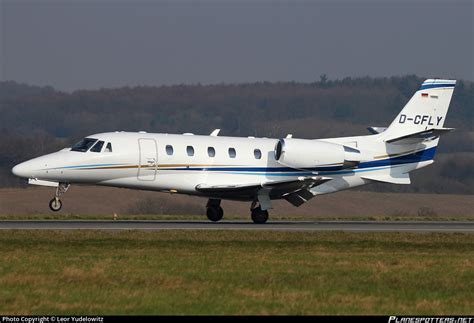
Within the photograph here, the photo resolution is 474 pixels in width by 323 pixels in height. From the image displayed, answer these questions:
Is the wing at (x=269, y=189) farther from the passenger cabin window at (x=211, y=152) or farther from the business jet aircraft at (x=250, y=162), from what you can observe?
the passenger cabin window at (x=211, y=152)

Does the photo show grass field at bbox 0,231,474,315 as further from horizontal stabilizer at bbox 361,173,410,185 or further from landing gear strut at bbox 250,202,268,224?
horizontal stabilizer at bbox 361,173,410,185

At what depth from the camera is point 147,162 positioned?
33.3 metres

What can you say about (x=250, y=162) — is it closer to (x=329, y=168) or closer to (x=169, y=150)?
(x=329, y=168)

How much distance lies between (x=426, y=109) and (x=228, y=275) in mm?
21148

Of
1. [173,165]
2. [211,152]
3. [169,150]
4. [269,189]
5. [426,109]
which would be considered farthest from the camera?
[426,109]

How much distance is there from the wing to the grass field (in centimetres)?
711

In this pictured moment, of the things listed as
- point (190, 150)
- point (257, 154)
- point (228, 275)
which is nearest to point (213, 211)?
point (257, 154)

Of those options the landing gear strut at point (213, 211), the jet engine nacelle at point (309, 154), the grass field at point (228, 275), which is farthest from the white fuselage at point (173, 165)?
the grass field at point (228, 275)

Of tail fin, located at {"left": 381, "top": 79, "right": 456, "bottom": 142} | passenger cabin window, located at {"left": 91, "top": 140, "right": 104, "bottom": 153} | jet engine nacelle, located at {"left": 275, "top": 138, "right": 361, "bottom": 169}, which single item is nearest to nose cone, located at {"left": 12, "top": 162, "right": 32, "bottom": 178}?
passenger cabin window, located at {"left": 91, "top": 140, "right": 104, "bottom": 153}

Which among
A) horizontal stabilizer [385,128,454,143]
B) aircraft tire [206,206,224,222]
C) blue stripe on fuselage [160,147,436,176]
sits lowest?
aircraft tire [206,206,224,222]

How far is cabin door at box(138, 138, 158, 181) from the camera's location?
33.3 metres

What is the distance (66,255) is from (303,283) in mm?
6062

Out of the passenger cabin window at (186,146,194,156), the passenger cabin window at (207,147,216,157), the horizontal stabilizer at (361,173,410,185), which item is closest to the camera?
the passenger cabin window at (186,146,194,156)

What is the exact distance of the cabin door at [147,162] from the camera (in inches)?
1312
